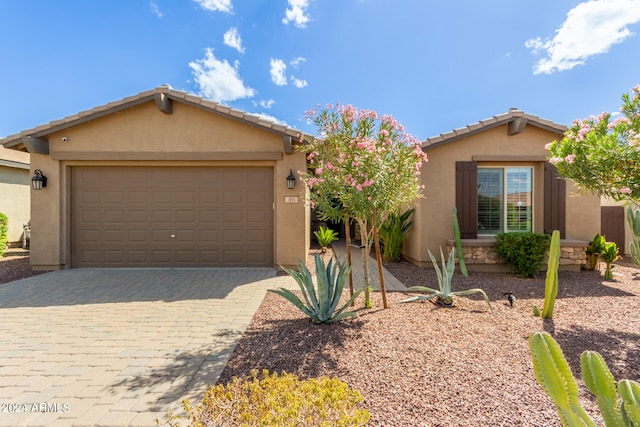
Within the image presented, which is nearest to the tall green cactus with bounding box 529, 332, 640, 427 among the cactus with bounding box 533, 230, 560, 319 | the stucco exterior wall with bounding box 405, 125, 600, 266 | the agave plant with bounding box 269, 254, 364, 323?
the agave plant with bounding box 269, 254, 364, 323

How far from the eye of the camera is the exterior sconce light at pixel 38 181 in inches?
258

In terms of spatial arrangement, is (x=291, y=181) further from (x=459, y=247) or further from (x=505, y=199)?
(x=505, y=199)

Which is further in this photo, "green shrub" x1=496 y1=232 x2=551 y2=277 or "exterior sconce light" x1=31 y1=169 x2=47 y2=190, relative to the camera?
"exterior sconce light" x1=31 y1=169 x2=47 y2=190

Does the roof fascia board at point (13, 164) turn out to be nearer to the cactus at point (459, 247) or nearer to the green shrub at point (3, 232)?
the green shrub at point (3, 232)

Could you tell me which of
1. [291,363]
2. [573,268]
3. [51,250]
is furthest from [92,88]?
[573,268]

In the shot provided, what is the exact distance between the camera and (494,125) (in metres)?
6.65

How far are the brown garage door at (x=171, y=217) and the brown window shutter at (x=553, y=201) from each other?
273 inches

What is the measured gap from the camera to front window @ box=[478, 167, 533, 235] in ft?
23.4

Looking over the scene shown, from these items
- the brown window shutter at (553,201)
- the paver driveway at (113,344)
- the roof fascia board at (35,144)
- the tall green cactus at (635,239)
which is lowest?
the paver driveway at (113,344)

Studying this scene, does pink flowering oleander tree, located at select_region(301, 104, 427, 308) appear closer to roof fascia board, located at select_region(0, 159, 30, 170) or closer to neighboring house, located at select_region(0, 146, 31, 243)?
roof fascia board, located at select_region(0, 159, 30, 170)

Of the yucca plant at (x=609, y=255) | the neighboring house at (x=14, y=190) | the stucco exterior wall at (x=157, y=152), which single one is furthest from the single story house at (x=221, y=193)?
the neighboring house at (x=14, y=190)

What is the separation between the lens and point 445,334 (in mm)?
3248

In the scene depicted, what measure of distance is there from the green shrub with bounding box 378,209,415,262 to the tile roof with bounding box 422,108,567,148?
6.94 feet

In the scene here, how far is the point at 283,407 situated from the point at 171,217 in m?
6.66
